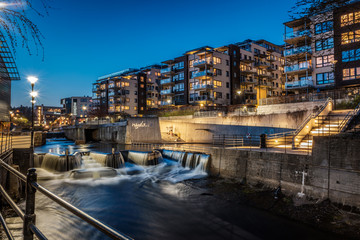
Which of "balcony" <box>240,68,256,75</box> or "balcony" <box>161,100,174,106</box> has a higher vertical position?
"balcony" <box>240,68,256,75</box>

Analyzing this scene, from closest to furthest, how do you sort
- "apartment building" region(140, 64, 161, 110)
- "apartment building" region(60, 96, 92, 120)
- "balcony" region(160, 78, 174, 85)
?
"balcony" region(160, 78, 174, 85) < "apartment building" region(140, 64, 161, 110) < "apartment building" region(60, 96, 92, 120)

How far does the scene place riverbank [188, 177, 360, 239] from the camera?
33.1ft

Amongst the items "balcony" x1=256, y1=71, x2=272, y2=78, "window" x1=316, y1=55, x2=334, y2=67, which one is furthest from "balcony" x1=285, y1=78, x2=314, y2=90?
"balcony" x1=256, y1=71, x2=272, y2=78

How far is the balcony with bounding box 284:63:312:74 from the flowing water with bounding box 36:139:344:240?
106 feet

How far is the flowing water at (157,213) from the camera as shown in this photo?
10258mm

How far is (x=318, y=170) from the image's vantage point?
41.0 feet

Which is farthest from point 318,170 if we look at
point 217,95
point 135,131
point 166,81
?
point 166,81

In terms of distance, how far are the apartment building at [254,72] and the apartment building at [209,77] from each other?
2.76 meters

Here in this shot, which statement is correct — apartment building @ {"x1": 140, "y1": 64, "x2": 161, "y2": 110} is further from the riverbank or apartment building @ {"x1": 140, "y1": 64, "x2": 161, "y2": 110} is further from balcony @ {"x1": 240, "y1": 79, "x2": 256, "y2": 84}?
the riverbank

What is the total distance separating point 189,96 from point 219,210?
50.3 meters

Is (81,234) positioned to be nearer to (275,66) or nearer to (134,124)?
(134,124)

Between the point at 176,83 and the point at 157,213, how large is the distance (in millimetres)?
55314

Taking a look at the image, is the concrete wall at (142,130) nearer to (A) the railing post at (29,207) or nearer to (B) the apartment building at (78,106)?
(A) the railing post at (29,207)

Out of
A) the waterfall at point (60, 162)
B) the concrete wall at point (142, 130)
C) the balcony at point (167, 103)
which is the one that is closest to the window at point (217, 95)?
the balcony at point (167, 103)
